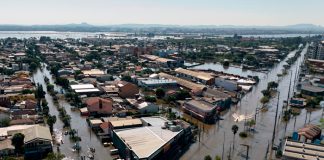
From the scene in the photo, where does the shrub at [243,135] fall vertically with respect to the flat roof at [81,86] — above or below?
below

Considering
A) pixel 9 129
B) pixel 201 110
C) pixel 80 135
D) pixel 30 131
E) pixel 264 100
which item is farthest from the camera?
pixel 264 100

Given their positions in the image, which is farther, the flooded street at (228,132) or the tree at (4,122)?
the tree at (4,122)

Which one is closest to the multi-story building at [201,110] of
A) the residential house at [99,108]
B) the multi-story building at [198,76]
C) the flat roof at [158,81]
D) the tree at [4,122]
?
the residential house at [99,108]

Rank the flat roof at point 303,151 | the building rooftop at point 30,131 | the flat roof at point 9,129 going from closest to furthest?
the flat roof at point 303,151
the building rooftop at point 30,131
the flat roof at point 9,129

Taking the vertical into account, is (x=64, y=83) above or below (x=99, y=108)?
above

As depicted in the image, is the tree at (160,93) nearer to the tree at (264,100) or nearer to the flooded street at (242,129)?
the flooded street at (242,129)

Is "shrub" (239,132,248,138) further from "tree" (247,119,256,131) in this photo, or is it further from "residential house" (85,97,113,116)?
"residential house" (85,97,113,116)

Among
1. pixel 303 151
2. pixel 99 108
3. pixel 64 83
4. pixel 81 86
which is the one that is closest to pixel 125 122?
pixel 99 108

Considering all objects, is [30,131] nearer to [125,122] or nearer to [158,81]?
[125,122]

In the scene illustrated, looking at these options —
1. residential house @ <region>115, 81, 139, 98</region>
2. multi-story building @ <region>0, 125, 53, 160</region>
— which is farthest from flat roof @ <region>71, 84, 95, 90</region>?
multi-story building @ <region>0, 125, 53, 160</region>
